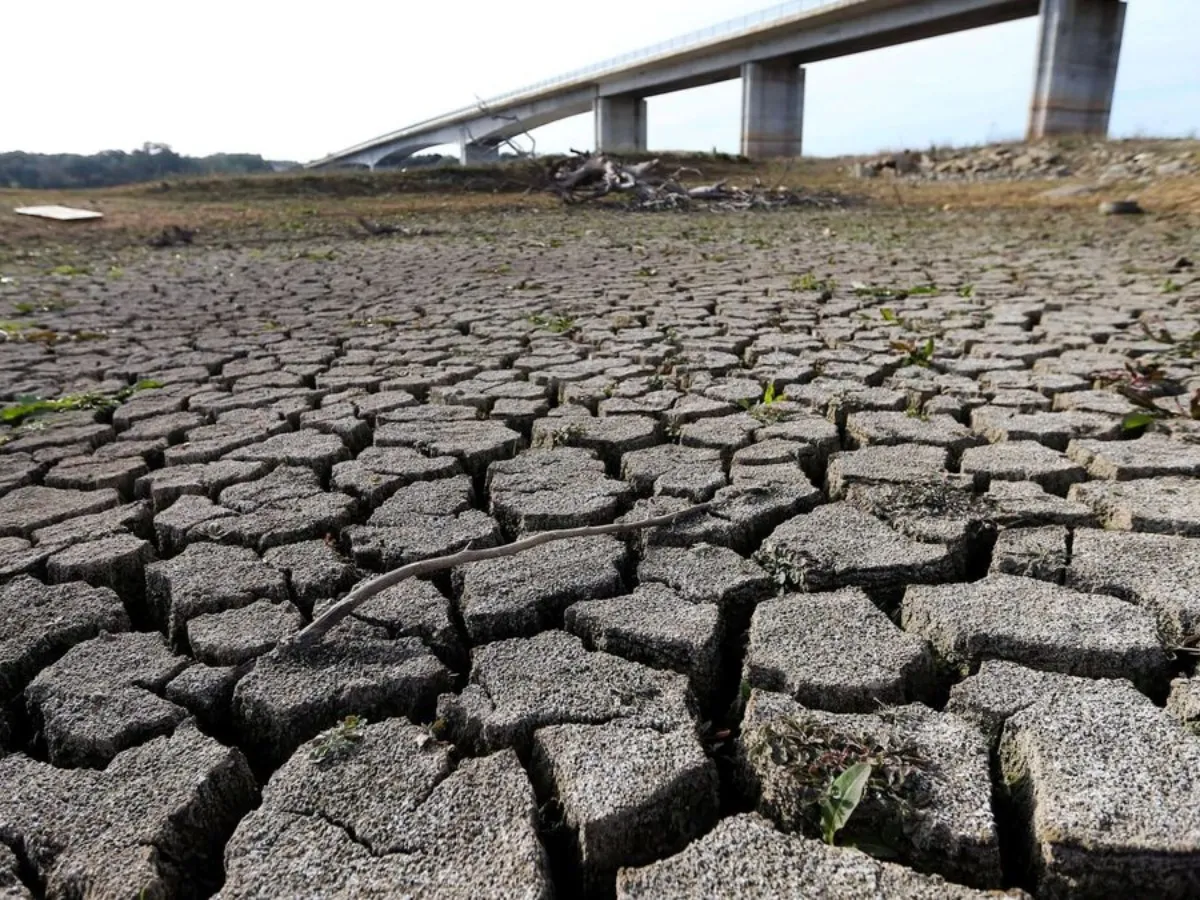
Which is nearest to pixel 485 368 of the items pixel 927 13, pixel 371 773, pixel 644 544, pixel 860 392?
pixel 860 392

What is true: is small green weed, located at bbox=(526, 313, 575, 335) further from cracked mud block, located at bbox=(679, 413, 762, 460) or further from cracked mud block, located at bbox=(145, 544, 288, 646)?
cracked mud block, located at bbox=(145, 544, 288, 646)

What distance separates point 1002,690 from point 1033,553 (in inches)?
19.4

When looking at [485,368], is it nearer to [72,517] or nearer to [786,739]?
[72,517]

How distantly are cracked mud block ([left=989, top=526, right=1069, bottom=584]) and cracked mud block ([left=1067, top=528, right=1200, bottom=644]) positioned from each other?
2 centimetres

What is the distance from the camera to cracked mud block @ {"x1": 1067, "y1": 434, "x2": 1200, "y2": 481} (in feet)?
6.38

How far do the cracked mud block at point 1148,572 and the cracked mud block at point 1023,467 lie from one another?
1.07ft

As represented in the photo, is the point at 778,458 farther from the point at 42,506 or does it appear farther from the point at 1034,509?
the point at 42,506

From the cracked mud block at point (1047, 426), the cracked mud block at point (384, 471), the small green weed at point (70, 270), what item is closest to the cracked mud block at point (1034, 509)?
the cracked mud block at point (1047, 426)

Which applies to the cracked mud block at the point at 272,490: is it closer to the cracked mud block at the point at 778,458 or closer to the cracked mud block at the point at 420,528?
the cracked mud block at the point at 420,528

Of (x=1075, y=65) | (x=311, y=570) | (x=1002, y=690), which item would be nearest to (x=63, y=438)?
(x=311, y=570)

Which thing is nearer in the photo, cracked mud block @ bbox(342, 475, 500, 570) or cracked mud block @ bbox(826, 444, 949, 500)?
cracked mud block @ bbox(342, 475, 500, 570)

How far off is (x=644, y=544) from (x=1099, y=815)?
3.08ft

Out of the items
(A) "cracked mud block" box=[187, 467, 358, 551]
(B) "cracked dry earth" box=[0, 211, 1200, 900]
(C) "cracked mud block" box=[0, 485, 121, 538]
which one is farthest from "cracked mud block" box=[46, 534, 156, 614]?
(C) "cracked mud block" box=[0, 485, 121, 538]

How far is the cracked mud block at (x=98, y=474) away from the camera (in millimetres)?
2146
